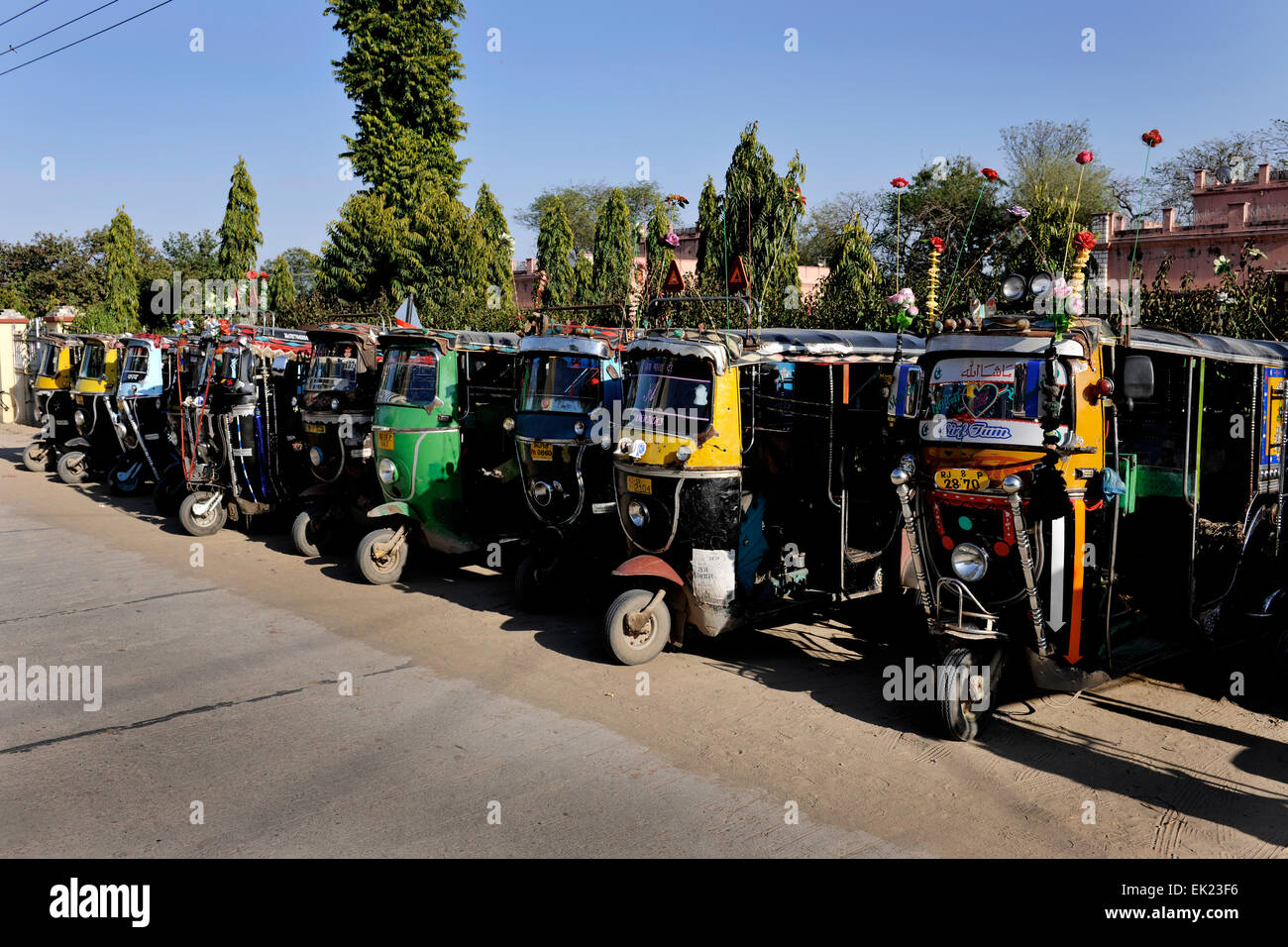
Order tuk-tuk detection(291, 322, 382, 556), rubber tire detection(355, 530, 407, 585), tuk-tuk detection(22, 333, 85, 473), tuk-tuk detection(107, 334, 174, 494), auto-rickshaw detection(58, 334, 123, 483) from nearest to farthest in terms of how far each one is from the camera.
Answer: rubber tire detection(355, 530, 407, 585), tuk-tuk detection(291, 322, 382, 556), tuk-tuk detection(107, 334, 174, 494), auto-rickshaw detection(58, 334, 123, 483), tuk-tuk detection(22, 333, 85, 473)

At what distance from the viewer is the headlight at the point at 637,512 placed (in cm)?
771

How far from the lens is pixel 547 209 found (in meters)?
34.5

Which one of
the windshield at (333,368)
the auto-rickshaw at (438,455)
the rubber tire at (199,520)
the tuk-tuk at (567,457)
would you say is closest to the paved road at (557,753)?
the tuk-tuk at (567,457)

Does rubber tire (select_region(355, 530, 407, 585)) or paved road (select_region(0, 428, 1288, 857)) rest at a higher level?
rubber tire (select_region(355, 530, 407, 585))

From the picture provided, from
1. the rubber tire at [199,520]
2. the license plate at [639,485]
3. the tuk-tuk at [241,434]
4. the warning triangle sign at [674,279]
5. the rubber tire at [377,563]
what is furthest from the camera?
the rubber tire at [199,520]

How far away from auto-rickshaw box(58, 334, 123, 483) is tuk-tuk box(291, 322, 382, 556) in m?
5.93

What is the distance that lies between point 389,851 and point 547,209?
104ft

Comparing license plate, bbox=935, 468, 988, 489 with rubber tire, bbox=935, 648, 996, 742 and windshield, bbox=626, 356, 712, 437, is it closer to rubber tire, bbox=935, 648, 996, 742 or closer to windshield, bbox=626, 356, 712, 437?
rubber tire, bbox=935, 648, 996, 742

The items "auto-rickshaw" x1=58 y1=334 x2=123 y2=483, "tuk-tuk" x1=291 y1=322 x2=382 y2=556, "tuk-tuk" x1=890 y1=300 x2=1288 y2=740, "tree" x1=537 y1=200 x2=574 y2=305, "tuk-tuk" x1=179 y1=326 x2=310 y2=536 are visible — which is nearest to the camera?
"tuk-tuk" x1=890 y1=300 x2=1288 y2=740

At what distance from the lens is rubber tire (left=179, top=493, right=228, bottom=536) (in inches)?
484

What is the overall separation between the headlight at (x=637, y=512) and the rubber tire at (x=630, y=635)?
53cm

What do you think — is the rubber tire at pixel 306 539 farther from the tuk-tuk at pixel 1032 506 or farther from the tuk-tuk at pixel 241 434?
the tuk-tuk at pixel 1032 506

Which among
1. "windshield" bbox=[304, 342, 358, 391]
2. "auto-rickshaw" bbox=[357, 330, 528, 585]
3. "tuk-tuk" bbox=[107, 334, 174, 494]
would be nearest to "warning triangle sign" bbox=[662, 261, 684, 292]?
"auto-rickshaw" bbox=[357, 330, 528, 585]

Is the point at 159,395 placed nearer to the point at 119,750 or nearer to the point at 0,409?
the point at 119,750
